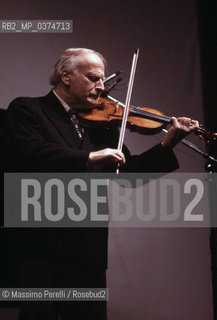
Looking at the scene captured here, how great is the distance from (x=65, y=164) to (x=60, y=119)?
238 mm

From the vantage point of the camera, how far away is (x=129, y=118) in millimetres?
1567

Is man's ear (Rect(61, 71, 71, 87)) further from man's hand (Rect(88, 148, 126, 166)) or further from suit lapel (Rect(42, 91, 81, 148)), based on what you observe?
man's hand (Rect(88, 148, 126, 166))

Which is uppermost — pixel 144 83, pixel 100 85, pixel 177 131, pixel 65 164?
pixel 144 83

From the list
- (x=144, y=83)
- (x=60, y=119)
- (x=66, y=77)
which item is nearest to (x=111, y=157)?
(x=60, y=119)

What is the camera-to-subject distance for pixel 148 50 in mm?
2379

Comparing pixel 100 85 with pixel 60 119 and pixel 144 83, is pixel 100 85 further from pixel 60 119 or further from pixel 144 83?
pixel 144 83

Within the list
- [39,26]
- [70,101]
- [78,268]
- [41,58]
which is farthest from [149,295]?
[39,26]

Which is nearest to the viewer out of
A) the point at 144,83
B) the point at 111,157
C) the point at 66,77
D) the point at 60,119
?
the point at 111,157

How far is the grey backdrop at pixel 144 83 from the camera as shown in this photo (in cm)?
219

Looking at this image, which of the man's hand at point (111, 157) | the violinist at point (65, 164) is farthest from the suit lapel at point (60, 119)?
the man's hand at point (111, 157)

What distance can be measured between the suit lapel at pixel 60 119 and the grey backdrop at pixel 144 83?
2.48 feet

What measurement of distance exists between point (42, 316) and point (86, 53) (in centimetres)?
91

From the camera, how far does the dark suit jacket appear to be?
4.14ft

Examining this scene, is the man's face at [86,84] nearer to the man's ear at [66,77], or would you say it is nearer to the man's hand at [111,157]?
the man's ear at [66,77]
